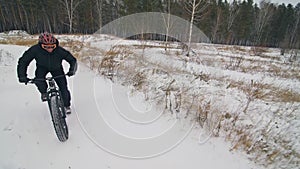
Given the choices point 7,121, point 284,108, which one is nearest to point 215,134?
point 284,108

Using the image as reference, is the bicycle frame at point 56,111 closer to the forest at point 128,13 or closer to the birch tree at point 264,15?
the forest at point 128,13

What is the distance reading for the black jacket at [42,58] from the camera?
2.06 m

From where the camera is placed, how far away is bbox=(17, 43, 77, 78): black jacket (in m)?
2.06

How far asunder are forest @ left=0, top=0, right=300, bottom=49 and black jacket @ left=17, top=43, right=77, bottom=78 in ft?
90.8

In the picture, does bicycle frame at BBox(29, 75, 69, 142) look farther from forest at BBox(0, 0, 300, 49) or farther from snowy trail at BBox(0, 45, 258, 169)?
forest at BBox(0, 0, 300, 49)

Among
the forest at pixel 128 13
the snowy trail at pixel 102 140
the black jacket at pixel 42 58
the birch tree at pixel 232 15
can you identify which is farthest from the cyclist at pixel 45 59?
the birch tree at pixel 232 15

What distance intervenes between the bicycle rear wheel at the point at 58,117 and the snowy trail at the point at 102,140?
175 millimetres

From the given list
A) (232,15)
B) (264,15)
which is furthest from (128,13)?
(264,15)

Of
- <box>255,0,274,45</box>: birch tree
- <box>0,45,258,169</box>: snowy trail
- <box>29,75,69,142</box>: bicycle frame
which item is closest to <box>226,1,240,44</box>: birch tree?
<box>255,0,274,45</box>: birch tree

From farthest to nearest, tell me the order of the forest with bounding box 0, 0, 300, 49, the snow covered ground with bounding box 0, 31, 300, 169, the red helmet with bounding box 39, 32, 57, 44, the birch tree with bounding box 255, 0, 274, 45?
1. the birch tree with bounding box 255, 0, 274, 45
2. the forest with bounding box 0, 0, 300, 49
3. the snow covered ground with bounding box 0, 31, 300, 169
4. the red helmet with bounding box 39, 32, 57, 44

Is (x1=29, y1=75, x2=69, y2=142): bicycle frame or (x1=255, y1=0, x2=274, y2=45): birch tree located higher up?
(x1=255, y1=0, x2=274, y2=45): birch tree

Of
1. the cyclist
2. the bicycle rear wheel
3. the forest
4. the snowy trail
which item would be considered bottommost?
the snowy trail

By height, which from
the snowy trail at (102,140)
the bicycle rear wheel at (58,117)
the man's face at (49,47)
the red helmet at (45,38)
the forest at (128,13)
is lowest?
the snowy trail at (102,140)

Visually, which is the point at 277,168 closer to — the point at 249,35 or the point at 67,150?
the point at 67,150
